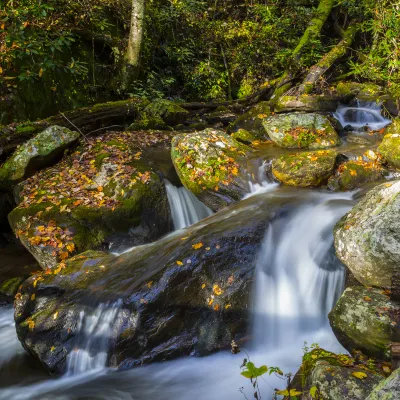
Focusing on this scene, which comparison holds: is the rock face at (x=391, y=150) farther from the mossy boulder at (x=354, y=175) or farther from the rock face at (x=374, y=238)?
the rock face at (x=374, y=238)

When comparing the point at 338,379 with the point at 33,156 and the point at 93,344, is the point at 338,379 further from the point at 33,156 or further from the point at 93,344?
the point at 33,156

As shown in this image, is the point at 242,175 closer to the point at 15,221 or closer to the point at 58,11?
the point at 15,221

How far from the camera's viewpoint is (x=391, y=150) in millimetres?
6562

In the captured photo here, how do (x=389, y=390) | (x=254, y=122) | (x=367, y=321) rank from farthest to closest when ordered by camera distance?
(x=254, y=122)
(x=367, y=321)
(x=389, y=390)

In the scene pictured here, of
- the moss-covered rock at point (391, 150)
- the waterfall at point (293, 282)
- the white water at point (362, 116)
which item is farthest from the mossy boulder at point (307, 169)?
the white water at point (362, 116)

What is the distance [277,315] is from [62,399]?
2.74 metres

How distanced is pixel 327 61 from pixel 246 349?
1010 cm

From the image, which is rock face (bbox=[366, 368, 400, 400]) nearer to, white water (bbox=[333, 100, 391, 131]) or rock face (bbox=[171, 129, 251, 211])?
rock face (bbox=[171, 129, 251, 211])

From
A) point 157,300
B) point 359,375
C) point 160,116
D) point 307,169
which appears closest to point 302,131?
point 307,169

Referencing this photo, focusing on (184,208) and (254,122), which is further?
(254,122)

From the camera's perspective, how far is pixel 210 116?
1040 cm

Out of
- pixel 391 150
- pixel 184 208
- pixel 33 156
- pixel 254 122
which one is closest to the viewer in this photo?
pixel 391 150

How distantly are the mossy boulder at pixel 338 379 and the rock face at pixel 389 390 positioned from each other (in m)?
0.72

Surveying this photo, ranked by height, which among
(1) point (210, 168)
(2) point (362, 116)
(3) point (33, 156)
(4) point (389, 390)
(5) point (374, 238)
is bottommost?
(4) point (389, 390)
